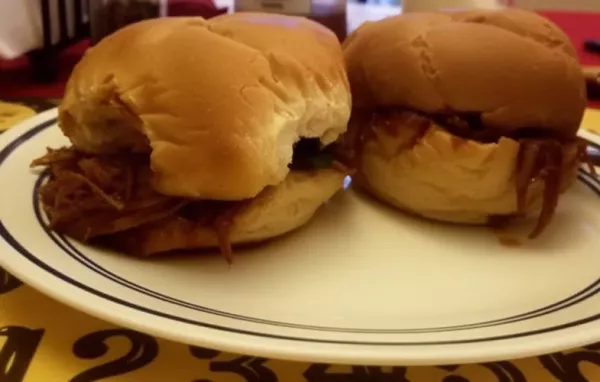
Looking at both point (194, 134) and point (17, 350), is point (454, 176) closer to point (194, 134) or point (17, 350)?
point (194, 134)

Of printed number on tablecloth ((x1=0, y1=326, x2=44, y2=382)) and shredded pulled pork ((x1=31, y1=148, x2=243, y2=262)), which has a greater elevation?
shredded pulled pork ((x1=31, y1=148, x2=243, y2=262))

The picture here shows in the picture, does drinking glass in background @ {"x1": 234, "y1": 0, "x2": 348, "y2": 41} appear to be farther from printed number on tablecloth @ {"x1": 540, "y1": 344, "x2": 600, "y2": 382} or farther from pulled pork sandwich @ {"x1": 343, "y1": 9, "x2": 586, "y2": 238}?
printed number on tablecloth @ {"x1": 540, "y1": 344, "x2": 600, "y2": 382}

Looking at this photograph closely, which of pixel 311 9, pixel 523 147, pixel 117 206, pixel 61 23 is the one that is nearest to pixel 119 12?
pixel 61 23

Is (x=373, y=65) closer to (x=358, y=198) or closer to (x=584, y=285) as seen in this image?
(x=358, y=198)

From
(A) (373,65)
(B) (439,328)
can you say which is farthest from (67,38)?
(B) (439,328)

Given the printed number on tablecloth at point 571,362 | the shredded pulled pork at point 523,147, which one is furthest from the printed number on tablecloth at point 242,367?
Result: the shredded pulled pork at point 523,147

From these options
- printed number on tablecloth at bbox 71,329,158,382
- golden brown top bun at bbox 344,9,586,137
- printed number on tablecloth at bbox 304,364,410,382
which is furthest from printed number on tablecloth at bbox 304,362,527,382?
golden brown top bun at bbox 344,9,586,137
